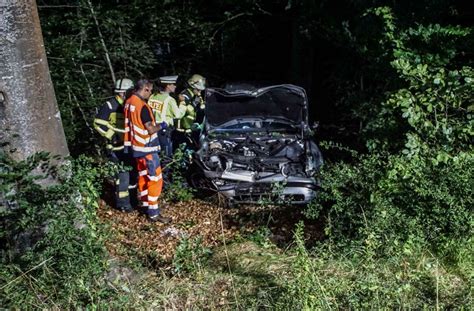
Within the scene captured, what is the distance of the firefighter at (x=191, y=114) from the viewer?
9562 millimetres

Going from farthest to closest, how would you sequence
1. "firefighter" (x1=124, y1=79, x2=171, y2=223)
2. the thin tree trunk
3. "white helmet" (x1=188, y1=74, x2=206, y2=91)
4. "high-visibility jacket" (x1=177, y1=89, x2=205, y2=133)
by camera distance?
the thin tree trunk, "white helmet" (x1=188, y1=74, x2=206, y2=91), "high-visibility jacket" (x1=177, y1=89, x2=205, y2=133), "firefighter" (x1=124, y1=79, x2=171, y2=223)

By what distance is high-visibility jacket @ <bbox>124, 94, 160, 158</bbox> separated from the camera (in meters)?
7.45

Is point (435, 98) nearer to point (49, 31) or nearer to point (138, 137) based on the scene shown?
point (138, 137)

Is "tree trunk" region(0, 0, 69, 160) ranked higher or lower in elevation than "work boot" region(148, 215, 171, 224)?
higher

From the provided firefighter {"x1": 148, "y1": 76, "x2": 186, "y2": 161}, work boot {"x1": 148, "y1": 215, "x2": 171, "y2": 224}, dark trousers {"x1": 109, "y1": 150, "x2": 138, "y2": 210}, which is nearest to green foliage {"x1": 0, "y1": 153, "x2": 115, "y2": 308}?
work boot {"x1": 148, "y1": 215, "x2": 171, "y2": 224}

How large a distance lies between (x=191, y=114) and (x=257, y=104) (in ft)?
3.51

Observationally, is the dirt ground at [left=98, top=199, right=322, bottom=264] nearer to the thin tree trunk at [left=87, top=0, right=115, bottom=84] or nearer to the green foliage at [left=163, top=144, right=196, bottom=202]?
the green foliage at [left=163, top=144, right=196, bottom=202]

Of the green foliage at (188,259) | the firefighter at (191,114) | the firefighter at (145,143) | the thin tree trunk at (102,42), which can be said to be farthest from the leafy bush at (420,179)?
the thin tree trunk at (102,42)

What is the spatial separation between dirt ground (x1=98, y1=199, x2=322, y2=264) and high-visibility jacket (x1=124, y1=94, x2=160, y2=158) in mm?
930

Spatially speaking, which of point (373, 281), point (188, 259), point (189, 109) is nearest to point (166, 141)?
point (189, 109)

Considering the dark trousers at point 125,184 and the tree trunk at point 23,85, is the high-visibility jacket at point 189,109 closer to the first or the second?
the dark trousers at point 125,184

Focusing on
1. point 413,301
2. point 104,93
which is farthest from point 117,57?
point 413,301

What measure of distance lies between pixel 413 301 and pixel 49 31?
28.4 ft

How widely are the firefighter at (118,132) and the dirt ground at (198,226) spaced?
22 centimetres
